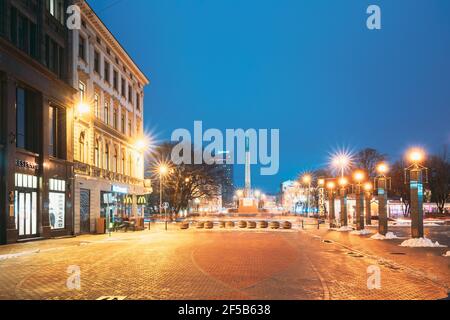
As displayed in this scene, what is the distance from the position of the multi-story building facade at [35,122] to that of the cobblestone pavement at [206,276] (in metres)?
6.55

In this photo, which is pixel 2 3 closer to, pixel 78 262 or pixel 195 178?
pixel 78 262

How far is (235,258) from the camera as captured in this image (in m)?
20.5

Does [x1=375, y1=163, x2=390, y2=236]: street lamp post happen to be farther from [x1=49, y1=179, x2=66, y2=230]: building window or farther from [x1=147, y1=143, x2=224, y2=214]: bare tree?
[x1=147, y1=143, x2=224, y2=214]: bare tree

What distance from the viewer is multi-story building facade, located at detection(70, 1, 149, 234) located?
1566 inches

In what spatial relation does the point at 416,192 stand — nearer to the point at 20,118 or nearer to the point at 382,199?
the point at 382,199

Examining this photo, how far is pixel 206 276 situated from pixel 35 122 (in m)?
21.3

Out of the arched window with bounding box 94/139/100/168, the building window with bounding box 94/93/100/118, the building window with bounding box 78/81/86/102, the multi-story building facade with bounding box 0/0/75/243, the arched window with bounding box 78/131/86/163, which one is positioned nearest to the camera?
the multi-story building facade with bounding box 0/0/75/243

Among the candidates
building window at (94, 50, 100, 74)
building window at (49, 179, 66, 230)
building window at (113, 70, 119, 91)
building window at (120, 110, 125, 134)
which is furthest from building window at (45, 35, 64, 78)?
building window at (120, 110, 125, 134)

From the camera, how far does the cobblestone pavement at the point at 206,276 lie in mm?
12188

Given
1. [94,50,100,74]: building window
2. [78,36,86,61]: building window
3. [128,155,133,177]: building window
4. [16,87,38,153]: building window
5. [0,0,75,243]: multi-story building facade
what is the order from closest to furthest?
[0,0,75,243]: multi-story building facade < [16,87,38,153]: building window < [78,36,86,61]: building window < [94,50,100,74]: building window < [128,155,133,177]: building window

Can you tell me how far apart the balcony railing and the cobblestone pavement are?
619 inches

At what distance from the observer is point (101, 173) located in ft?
148

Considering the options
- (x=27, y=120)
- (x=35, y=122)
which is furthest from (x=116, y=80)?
(x=27, y=120)

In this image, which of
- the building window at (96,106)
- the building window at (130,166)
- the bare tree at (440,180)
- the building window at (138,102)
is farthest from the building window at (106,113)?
the bare tree at (440,180)
